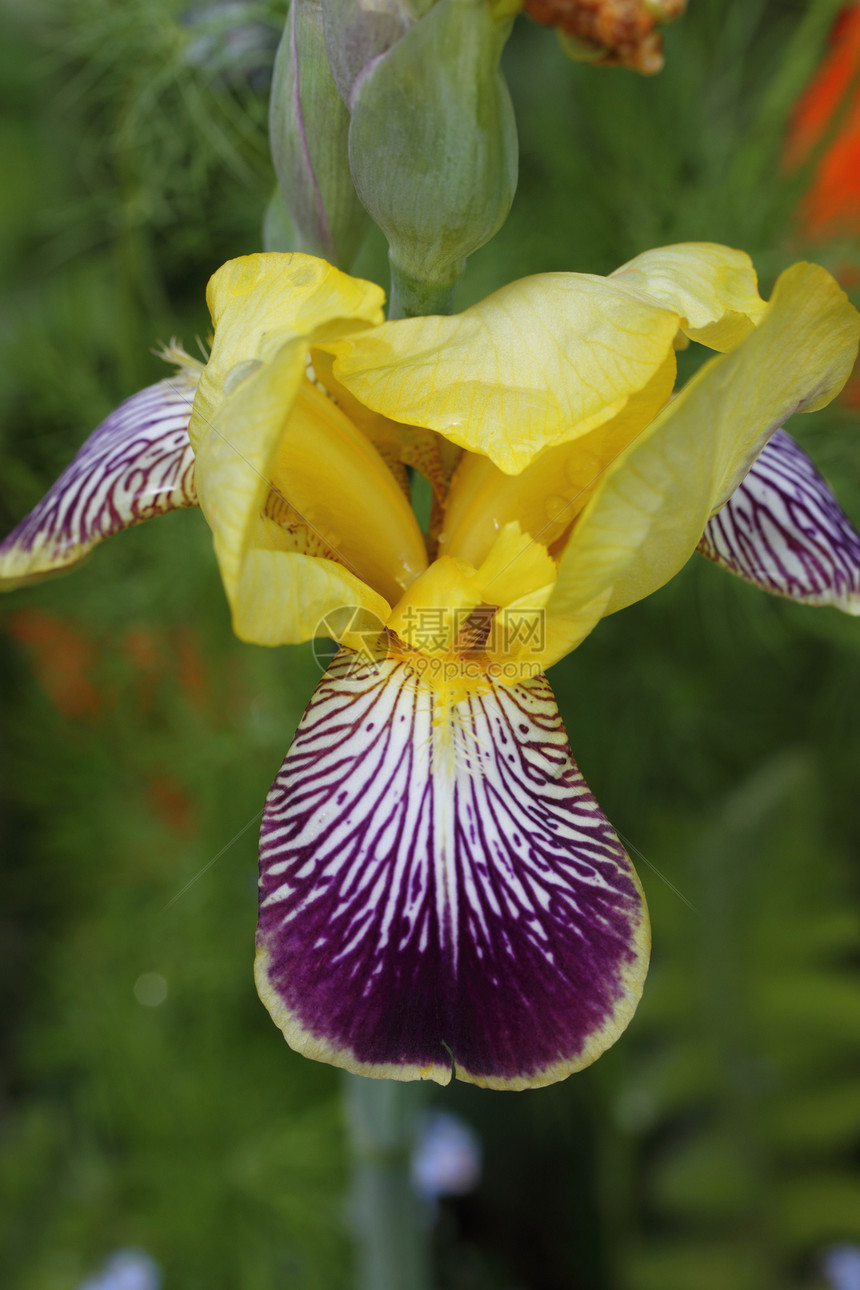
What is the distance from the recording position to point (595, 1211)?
2.85 ft

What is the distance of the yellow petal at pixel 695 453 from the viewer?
0.30 metres

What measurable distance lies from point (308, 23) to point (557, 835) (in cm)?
31

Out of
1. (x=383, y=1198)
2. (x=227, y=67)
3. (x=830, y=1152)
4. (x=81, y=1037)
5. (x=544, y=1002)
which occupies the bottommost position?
(x=81, y=1037)

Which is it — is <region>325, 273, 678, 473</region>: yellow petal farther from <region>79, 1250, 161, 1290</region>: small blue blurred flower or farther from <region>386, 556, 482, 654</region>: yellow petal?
<region>79, 1250, 161, 1290</region>: small blue blurred flower

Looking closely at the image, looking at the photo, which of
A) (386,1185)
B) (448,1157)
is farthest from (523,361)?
(448,1157)

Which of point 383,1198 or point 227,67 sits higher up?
point 227,67

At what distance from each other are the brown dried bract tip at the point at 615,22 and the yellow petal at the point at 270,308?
0.30 ft

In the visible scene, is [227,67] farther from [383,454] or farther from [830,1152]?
[830,1152]

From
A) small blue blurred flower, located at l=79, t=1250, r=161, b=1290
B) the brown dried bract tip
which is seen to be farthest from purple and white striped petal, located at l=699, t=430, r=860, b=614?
small blue blurred flower, located at l=79, t=1250, r=161, b=1290

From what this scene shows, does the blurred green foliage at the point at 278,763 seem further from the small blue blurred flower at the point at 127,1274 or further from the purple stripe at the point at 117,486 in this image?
the purple stripe at the point at 117,486

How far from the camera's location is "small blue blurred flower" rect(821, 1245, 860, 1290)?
0.79 m

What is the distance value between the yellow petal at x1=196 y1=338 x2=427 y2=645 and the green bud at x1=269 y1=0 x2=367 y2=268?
83mm

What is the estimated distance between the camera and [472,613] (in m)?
0.41

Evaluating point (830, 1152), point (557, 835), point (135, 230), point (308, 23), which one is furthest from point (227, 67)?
point (830, 1152)
